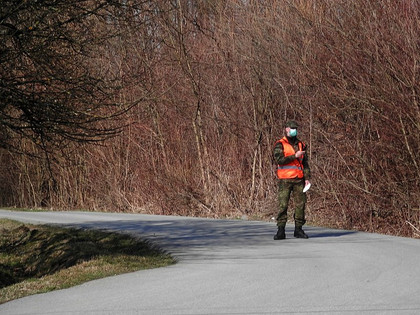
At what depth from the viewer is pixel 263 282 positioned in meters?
9.41

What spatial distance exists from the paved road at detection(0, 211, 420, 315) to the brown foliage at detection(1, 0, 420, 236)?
119 inches

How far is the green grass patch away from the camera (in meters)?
10.9

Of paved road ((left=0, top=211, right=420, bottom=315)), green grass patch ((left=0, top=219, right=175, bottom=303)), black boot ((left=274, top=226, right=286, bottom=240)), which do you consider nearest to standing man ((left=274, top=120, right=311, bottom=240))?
black boot ((left=274, top=226, right=286, bottom=240))

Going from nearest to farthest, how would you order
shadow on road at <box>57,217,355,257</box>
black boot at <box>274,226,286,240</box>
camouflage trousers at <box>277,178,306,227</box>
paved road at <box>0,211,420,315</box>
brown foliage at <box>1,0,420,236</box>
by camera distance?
paved road at <box>0,211,420,315</box>, camouflage trousers at <box>277,178,306,227</box>, shadow on road at <box>57,217,355,257</box>, black boot at <box>274,226,286,240</box>, brown foliage at <box>1,0,420,236</box>

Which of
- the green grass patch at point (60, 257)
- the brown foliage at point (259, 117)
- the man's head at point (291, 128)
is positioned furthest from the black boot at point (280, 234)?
the brown foliage at point (259, 117)

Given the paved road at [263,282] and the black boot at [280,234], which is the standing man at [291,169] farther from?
the paved road at [263,282]

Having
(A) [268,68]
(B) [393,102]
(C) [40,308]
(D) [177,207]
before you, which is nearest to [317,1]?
(A) [268,68]

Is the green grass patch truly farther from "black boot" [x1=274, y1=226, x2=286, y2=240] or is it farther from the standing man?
the standing man

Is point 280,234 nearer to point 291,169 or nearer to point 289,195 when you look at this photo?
point 289,195

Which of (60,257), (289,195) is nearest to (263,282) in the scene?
(289,195)

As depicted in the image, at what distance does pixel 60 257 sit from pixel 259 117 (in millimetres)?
8992

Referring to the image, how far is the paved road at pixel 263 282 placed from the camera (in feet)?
26.1

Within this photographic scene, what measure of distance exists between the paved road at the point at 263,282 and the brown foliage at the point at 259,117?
3033mm

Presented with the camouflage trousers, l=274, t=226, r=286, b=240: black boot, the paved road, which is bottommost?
the paved road
